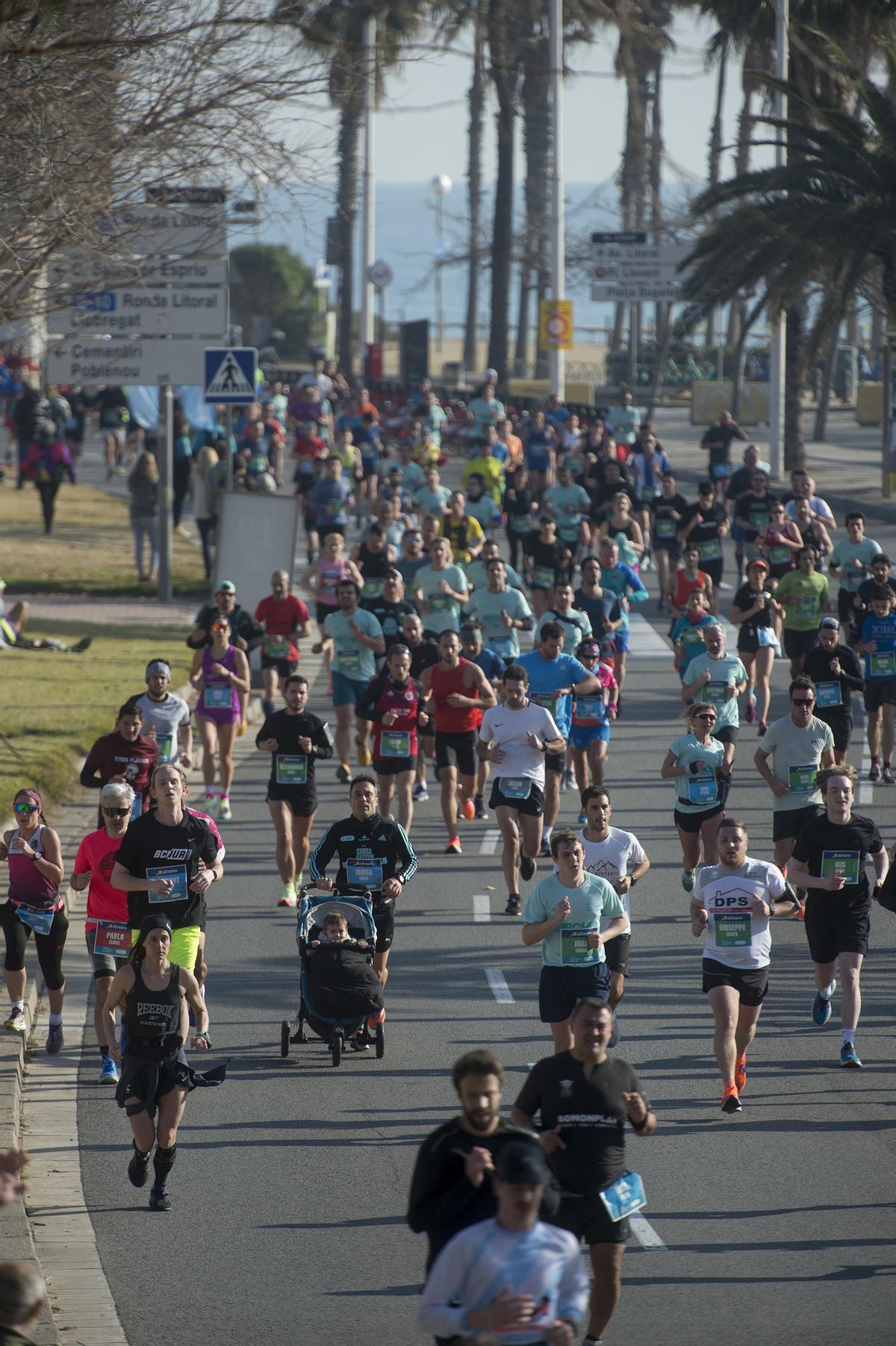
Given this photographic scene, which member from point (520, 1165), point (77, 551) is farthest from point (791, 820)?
point (77, 551)

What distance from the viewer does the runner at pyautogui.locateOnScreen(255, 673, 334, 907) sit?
46.6ft

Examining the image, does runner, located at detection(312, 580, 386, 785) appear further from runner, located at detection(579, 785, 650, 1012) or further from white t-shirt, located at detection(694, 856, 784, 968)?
white t-shirt, located at detection(694, 856, 784, 968)

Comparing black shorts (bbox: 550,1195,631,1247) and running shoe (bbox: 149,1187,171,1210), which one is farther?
running shoe (bbox: 149,1187,171,1210)

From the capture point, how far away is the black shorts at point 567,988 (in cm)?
1020

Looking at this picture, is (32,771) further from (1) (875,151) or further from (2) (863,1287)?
(1) (875,151)

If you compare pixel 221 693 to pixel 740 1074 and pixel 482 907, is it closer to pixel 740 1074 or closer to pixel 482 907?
pixel 482 907

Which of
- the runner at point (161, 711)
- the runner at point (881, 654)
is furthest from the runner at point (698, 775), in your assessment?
the runner at point (161, 711)

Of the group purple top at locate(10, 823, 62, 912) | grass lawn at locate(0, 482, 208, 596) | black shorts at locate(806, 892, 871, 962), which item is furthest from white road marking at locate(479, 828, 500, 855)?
grass lawn at locate(0, 482, 208, 596)

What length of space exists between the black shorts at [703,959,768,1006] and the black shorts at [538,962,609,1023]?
0.61 meters

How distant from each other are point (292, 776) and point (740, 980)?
4.85 m

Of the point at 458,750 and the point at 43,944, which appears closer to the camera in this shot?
the point at 43,944

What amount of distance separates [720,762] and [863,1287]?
6.30 metres

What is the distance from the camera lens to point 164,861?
10766mm

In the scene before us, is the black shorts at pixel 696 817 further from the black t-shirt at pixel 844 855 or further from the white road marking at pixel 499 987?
the black t-shirt at pixel 844 855
